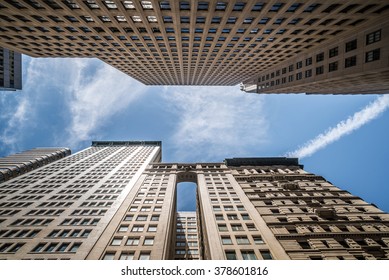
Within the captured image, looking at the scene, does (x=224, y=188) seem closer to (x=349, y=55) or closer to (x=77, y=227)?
(x=77, y=227)

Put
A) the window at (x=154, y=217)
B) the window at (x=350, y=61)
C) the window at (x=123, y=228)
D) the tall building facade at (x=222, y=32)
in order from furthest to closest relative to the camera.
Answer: the window at (x=154, y=217)
the window at (x=123, y=228)
the window at (x=350, y=61)
the tall building facade at (x=222, y=32)

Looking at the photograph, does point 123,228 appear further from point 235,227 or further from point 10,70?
point 10,70

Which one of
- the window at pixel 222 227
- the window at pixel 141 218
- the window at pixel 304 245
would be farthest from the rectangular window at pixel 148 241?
the window at pixel 304 245

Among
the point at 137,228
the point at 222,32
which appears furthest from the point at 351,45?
the point at 137,228

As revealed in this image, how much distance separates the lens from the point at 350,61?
1045 inches

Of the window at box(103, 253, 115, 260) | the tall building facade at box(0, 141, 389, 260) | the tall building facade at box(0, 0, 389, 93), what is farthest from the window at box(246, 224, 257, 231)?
the tall building facade at box(0, 0, 389, 93)

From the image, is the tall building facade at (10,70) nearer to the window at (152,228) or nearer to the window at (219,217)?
the window at (152,228)

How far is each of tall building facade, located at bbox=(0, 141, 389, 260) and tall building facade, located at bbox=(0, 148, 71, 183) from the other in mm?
20307

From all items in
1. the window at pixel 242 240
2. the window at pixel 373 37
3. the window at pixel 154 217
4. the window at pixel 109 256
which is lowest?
the window at pixel 109 256

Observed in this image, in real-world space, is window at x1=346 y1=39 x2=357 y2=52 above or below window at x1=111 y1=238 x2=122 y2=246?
above

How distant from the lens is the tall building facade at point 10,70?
6178cm

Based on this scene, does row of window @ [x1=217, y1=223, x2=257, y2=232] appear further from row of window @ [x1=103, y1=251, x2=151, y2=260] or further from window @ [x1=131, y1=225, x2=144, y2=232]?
window @ [x1=131, y1=225, x2=144, y2=232]

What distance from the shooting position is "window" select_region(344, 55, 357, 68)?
25797mm

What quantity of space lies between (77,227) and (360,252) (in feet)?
140
